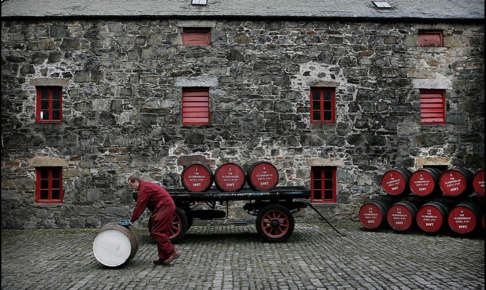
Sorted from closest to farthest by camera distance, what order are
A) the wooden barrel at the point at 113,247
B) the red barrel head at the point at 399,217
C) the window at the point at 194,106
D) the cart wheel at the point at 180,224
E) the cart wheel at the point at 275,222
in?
the wooden barrel at the point at 113,247, the cart wheel at the point at 180,224, the cart wheel at the point at 275,222, the red barrel head at the point at 399,217, the window at the point at 194,106

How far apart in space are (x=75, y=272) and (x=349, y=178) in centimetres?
793

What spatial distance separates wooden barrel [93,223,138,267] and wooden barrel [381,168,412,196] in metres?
6.76

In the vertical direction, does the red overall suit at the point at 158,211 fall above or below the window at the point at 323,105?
below

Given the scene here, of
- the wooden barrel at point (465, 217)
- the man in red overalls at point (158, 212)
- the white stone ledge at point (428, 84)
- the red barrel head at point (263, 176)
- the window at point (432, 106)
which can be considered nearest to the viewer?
the man in red overalls at point (158, 212)

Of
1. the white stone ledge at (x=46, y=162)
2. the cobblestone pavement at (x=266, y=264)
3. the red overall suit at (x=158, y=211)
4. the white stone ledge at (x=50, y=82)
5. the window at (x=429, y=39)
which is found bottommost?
the cobblestone pavement at (x=266, y=264)

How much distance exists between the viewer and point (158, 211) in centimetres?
630

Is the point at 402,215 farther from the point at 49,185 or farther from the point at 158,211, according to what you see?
the point at 49,185

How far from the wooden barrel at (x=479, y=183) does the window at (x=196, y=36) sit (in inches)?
320

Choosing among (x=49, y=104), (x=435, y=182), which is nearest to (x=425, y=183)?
(x=435, y=182)

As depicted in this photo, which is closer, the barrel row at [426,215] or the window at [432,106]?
the barrel row at [426,215]

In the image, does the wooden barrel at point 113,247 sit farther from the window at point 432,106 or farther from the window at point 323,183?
the window at point 432,106

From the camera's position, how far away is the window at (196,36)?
10898mm

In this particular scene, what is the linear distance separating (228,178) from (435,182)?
531 cm

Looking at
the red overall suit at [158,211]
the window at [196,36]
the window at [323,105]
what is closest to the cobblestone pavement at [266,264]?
the red overall suit at [158,211]
